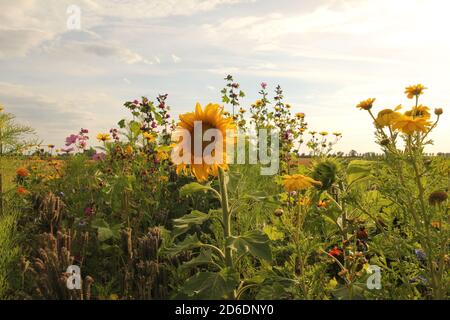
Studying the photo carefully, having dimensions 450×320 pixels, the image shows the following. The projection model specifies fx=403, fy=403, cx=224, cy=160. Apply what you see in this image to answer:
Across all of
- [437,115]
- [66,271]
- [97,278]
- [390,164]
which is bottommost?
[97,278]

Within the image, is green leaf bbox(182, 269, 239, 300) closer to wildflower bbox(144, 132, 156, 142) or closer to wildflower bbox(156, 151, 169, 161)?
wildflower bbox(156, 151, 169, 161)

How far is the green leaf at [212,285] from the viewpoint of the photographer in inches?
79.9

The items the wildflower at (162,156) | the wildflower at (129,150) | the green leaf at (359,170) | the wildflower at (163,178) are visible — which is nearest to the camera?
the green leaf at (359,170)

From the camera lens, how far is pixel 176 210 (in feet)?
12.7

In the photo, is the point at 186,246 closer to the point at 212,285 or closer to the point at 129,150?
the point at 212,285

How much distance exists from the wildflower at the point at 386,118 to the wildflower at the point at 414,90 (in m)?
0.34

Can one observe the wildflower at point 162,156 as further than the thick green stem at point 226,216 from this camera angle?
Yes

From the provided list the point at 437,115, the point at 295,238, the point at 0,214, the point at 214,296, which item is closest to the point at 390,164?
the point at 437,115

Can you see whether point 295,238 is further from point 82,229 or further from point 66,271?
point 82,229

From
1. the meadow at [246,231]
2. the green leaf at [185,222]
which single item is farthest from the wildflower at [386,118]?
the green leaf at [185,222]

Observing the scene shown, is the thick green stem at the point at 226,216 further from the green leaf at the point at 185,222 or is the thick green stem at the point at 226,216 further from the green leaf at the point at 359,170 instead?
the green leaf at the point at 359,170

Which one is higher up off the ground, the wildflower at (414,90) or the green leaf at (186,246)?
the wildflower at (414,90)

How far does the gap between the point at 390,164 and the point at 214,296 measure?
1128mm
